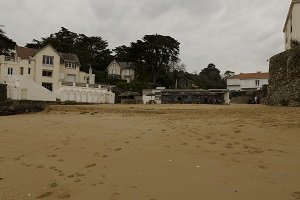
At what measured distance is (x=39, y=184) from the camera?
5535mm

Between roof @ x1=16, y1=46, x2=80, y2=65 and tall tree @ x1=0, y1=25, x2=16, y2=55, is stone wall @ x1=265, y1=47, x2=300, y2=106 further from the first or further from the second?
tall tree @ x1=0, y1=25, x2=16, y2=55

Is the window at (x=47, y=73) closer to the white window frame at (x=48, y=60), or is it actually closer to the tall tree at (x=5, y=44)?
the white window frame at (x=48, y=60)

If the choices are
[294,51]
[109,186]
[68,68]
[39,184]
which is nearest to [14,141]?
[39,184]

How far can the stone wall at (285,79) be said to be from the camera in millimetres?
22719

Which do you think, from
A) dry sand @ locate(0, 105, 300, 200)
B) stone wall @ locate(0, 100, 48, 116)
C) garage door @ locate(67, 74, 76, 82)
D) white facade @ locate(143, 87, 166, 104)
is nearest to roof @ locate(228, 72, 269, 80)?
white facade @ locate(143, 87, 166, 104)

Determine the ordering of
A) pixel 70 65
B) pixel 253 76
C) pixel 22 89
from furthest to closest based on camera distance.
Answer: pixel 253 76 → pixel 70 65 → pixel 22 89

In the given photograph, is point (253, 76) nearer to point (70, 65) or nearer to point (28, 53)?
point (70, 65)

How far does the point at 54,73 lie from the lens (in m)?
53.3

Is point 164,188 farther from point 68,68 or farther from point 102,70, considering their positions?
point 102,70

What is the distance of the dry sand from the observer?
491 centimetres

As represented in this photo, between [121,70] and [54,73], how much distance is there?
77.7 feet

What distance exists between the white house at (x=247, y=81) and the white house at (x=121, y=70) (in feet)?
76.1

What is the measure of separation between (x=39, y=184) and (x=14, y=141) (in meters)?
4.76

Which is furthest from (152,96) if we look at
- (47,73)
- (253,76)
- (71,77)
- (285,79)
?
(253,76)
